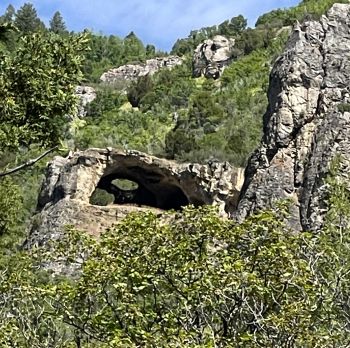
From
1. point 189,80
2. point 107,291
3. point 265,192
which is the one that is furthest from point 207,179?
point 189,80

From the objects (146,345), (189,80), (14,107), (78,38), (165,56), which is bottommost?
(146,345)

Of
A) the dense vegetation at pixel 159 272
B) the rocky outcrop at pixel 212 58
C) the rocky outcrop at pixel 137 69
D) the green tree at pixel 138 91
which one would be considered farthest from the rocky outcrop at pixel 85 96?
the dense vegetation at pixel 159 272

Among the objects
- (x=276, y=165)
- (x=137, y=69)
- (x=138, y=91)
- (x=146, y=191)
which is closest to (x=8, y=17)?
(x=276, y=165)

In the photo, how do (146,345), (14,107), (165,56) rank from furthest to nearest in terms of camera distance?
(165,56)
(14,107)
(146,345)

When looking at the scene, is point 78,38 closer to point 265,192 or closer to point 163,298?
point 163,298

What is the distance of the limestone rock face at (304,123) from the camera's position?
99.1 feet

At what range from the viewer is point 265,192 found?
31.8 m

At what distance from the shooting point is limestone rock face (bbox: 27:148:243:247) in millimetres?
36781

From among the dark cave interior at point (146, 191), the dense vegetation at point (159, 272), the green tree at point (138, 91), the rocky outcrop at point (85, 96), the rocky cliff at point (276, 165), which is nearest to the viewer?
the dense vegetation at point (159, 272)

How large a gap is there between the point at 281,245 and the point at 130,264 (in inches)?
73.0

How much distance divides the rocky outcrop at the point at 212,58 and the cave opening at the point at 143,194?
91.9 feet

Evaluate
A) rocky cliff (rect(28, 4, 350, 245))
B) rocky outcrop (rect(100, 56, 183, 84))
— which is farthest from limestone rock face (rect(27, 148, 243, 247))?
rocky outcrop (rect(100, 56, 183, 84))

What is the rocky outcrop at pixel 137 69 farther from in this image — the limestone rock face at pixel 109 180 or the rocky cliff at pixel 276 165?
the limestone rock face at pixel 109 180

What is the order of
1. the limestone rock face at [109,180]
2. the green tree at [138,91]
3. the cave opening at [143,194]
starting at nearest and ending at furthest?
the limestone rock face at [109,180] → the cave opening at [143,194] → the green tree at [138,91]
